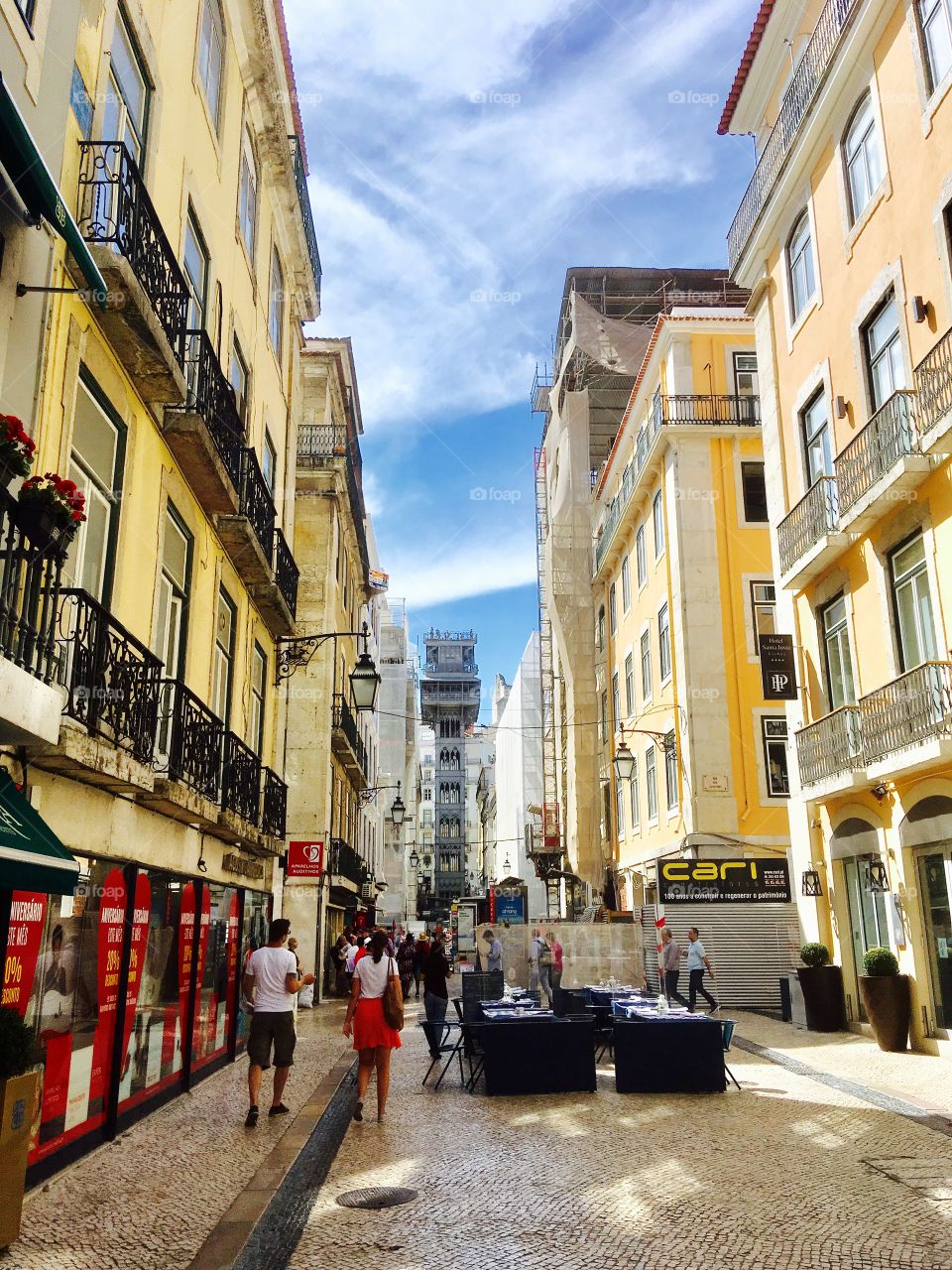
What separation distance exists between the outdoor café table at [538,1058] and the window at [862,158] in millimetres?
11943

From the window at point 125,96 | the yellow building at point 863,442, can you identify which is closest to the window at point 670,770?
the yellow building at point 863,442

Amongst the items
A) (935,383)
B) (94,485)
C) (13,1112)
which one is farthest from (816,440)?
(13,1112)

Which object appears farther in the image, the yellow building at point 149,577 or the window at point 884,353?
the window at point 884,353

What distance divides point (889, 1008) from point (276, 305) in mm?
14476

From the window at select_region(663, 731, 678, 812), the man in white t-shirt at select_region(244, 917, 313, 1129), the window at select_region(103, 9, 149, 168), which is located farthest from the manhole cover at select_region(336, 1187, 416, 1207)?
the window at select_region(663, 731, 678, 812)

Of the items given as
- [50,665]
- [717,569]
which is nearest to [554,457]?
[717,569]

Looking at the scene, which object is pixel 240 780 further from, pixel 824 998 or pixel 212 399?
pixel 824 998

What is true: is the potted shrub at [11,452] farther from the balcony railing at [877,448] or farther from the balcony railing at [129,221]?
the balcony railing at [877,448]

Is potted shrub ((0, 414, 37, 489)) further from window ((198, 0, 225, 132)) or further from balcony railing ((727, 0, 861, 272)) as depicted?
balcony railing ((727, 0, 861, 272))

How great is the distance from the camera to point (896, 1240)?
5.28 meters

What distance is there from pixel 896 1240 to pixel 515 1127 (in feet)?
12.7

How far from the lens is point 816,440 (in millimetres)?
17266

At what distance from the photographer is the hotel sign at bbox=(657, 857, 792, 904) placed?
20.3 metres

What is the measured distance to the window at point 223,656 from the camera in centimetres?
1321
